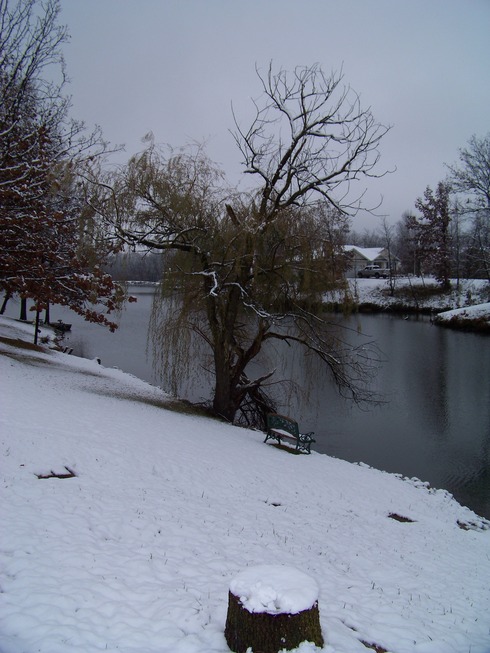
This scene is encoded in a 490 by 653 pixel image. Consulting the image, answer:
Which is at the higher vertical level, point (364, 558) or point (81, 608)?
point (81, 608)

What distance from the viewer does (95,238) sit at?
1283cm

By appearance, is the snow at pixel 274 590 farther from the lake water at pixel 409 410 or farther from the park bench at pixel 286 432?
A: the lake water at pixel 409 410

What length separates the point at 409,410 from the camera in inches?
672

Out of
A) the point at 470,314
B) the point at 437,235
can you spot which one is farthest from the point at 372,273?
the point at 470,314

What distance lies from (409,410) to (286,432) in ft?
20.8

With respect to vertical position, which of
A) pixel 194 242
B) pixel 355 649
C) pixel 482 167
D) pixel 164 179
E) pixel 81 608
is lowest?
pixel 355 649

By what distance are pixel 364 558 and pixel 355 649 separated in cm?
245

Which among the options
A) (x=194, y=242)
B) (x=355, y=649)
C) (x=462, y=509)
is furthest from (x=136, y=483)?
(x=194, y=242)

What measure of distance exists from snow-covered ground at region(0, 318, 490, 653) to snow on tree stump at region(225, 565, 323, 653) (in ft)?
0.94

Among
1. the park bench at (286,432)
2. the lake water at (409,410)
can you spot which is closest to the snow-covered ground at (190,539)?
the park bench at (286,432)

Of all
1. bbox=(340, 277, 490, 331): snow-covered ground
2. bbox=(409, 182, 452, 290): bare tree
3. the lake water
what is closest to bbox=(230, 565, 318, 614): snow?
the lake water

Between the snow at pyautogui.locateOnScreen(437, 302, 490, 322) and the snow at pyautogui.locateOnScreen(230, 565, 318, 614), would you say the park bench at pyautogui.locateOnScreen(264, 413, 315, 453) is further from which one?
the snow at pyautogui.locateOnScreen(437, 302, 490, 322)

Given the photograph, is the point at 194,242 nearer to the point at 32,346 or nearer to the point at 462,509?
the point at 462,509

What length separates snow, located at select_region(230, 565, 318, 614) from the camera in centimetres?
340
